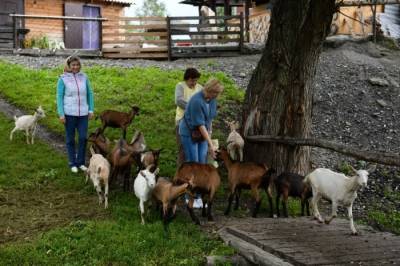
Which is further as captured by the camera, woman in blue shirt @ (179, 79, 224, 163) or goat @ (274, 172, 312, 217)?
goat @ (274, 172, 312, 217)

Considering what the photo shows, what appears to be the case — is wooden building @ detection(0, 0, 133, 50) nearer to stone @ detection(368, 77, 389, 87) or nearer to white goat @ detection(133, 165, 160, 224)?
stone @ detection(368, 77, 389, 87)

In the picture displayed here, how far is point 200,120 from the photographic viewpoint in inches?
322

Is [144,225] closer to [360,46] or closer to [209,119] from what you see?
[209,119]

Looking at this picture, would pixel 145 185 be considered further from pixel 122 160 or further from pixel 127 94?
pixel 127 94

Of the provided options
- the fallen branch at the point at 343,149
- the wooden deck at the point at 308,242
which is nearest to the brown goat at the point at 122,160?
the wooden deck at the point at 308,242

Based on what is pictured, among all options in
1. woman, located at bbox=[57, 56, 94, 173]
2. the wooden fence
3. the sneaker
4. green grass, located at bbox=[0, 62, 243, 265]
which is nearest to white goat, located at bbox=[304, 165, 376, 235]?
green grass, located at bbox=[0, 62, 243, 265]

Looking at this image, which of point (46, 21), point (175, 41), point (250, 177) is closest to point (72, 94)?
point (250, 177)

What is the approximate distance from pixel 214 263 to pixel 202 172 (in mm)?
1563

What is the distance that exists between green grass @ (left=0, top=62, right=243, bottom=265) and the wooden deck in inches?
15.2

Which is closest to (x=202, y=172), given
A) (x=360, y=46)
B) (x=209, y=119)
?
(x=209, y=119)

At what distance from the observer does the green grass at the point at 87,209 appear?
7.00 meters

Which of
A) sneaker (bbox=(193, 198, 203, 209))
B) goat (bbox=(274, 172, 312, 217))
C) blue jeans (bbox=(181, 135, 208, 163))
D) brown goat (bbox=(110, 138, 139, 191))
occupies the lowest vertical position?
sneaker (bbox=(193, 198, 203, 209))

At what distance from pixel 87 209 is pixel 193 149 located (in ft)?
5.96

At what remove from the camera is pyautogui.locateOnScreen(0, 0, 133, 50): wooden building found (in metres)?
27.8
